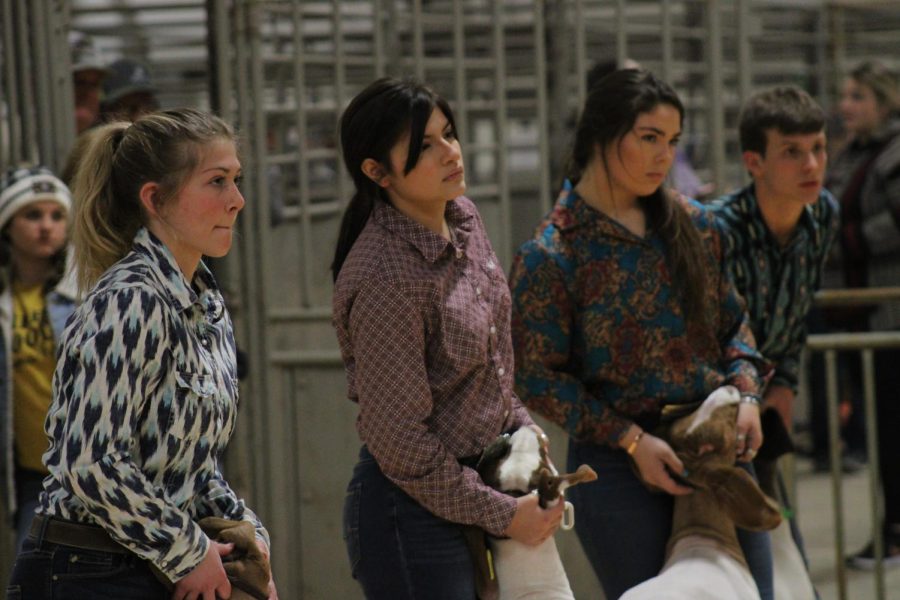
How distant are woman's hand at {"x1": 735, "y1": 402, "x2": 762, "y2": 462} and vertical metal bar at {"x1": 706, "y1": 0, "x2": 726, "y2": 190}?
160 centimetres

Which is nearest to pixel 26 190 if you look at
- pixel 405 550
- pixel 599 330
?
pixel 599 330

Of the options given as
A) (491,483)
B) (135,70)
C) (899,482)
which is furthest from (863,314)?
(491,483)

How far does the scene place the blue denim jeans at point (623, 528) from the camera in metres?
3.40

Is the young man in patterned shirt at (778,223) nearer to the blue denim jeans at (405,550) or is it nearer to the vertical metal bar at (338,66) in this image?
the blue denim jeans at (405,550)

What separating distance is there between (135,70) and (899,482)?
3961mm

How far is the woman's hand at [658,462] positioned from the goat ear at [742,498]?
0.08m

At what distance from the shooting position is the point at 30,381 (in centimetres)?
436

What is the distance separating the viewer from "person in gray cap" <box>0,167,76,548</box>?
4336mm

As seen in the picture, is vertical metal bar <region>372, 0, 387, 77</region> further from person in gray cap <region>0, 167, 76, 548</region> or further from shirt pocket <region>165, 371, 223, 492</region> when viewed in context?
shirt pocket <region>165, 371, 223, 492</region>

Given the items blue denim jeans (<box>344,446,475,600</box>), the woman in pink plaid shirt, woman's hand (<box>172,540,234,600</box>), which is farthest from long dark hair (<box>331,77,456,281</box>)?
woman's hand (<box>172,540,234,600</box>)

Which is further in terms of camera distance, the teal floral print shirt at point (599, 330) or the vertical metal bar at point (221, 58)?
the vertical metal bar at point (221, 58)

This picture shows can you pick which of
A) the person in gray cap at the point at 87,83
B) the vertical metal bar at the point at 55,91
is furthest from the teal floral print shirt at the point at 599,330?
the person in gray cap at the point at 87,83

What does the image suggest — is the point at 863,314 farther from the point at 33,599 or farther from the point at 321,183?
the point at 33,599

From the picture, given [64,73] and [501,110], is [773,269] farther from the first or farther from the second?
[64,73]
